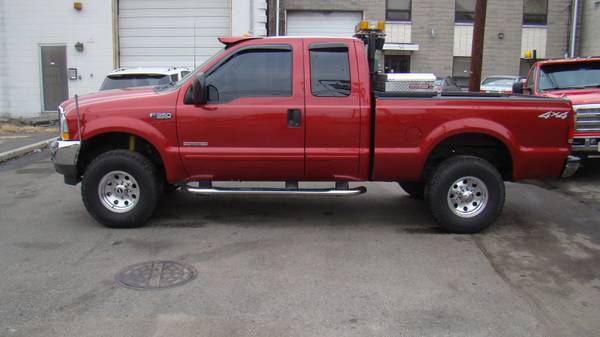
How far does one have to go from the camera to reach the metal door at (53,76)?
60.2ft

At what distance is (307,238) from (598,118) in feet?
18.2

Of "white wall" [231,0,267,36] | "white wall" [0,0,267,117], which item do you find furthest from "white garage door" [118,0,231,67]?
"white wall" [0,0,267,117]

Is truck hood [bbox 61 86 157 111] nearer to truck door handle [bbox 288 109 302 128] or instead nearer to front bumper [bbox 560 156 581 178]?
truck door handle [bbox 288 109 302 128]

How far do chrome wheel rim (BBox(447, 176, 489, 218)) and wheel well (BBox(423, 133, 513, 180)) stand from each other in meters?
0.40

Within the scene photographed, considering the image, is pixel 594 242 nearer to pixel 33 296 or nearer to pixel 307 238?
pixel 307 238

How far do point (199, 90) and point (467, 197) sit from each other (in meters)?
3.09

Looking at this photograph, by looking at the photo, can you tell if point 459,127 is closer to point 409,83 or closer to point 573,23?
point 409,83

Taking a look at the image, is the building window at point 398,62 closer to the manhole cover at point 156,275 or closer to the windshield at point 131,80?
the windshield at point 131,80

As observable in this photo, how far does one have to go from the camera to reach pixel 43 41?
59.9 ft

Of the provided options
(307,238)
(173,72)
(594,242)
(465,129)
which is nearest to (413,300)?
(307,238)

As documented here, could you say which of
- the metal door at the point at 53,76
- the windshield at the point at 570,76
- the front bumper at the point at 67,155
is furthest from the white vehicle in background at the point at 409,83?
the metal door at the point at 53,76

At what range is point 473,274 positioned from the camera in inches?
194

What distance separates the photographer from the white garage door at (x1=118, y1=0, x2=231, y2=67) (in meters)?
17.4

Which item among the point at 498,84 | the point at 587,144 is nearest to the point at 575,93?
the point at 587,144
